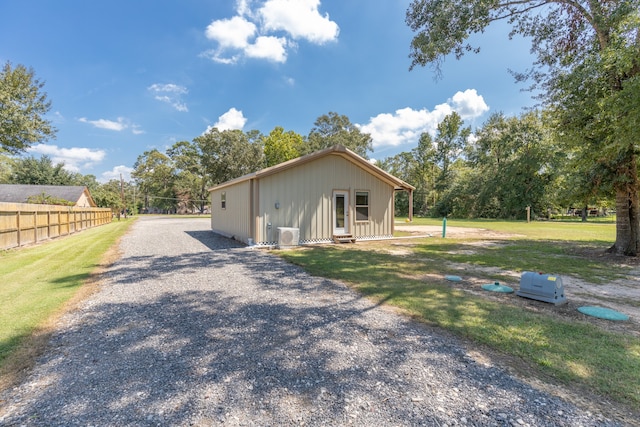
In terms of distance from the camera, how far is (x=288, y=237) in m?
10.5

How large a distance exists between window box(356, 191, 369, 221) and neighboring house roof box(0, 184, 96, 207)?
95.4 ft

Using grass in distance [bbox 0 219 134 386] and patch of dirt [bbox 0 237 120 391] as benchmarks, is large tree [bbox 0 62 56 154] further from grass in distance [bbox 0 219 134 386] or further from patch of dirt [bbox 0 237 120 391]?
patch of dirt [bbox 0 237 120 391]

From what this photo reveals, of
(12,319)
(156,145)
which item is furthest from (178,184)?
(12,319)

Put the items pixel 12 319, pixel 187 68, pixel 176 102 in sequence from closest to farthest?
pixel 12 319
pixel 187 68
pixel 176 102

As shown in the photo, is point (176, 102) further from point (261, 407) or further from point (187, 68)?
point (261, 407)

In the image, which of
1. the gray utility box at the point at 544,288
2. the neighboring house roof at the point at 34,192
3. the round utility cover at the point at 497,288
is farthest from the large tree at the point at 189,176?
the gray utility box at the point at 544,288

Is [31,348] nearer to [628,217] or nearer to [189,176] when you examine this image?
[628,217]

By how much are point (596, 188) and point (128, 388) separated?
39.0 feet

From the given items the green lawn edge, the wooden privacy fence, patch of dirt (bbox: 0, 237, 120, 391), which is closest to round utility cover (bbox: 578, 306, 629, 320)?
patch of dirt (bbox: 0, 237, 120, 391)

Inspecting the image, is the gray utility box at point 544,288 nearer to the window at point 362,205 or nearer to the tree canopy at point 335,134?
the window at point 362,205

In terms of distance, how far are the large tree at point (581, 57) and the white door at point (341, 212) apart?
5.38 metres

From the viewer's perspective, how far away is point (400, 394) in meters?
2.25

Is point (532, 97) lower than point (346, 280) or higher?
higher

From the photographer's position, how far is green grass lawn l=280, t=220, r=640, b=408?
8.43 ft
